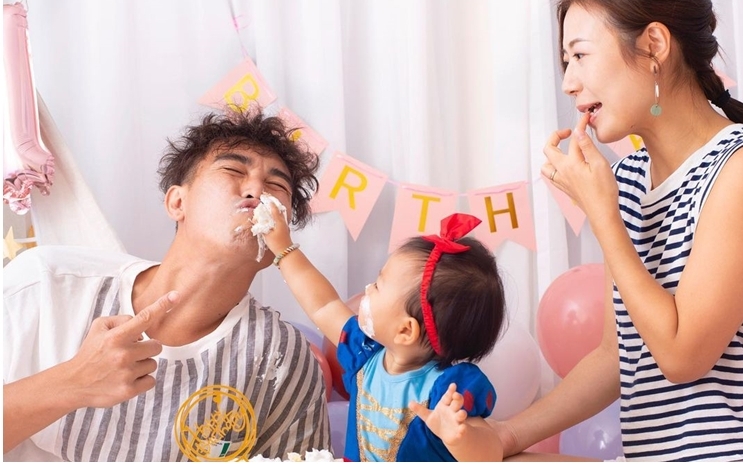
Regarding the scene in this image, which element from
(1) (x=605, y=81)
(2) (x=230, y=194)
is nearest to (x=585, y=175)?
(1) (x=605, y=81)

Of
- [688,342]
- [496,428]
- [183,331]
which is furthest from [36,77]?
[688,342]

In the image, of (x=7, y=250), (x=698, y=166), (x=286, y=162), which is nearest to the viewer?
(x=698, y=166)

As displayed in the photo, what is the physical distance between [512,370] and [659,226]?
701mm

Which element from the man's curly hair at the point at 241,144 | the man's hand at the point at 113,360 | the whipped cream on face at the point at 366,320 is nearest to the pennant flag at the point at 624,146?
the man's curly hair at the point at 241,144

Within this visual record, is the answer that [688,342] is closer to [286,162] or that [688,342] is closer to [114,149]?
[286,162]

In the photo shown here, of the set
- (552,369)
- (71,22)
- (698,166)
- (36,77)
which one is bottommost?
(552,369)

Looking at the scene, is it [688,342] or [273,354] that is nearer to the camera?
[688,342]

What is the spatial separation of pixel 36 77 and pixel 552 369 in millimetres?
1633

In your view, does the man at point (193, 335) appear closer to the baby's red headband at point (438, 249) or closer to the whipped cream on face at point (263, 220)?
the whipped cream on face at point (263, 220)

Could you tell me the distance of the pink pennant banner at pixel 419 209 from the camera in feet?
7.81

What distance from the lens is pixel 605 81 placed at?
1.46 m

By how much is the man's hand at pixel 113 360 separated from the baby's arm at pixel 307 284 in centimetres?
27

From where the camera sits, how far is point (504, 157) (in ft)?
7.97

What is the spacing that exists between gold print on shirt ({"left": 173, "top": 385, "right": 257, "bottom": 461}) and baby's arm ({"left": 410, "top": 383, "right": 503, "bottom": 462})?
503 millimetres
